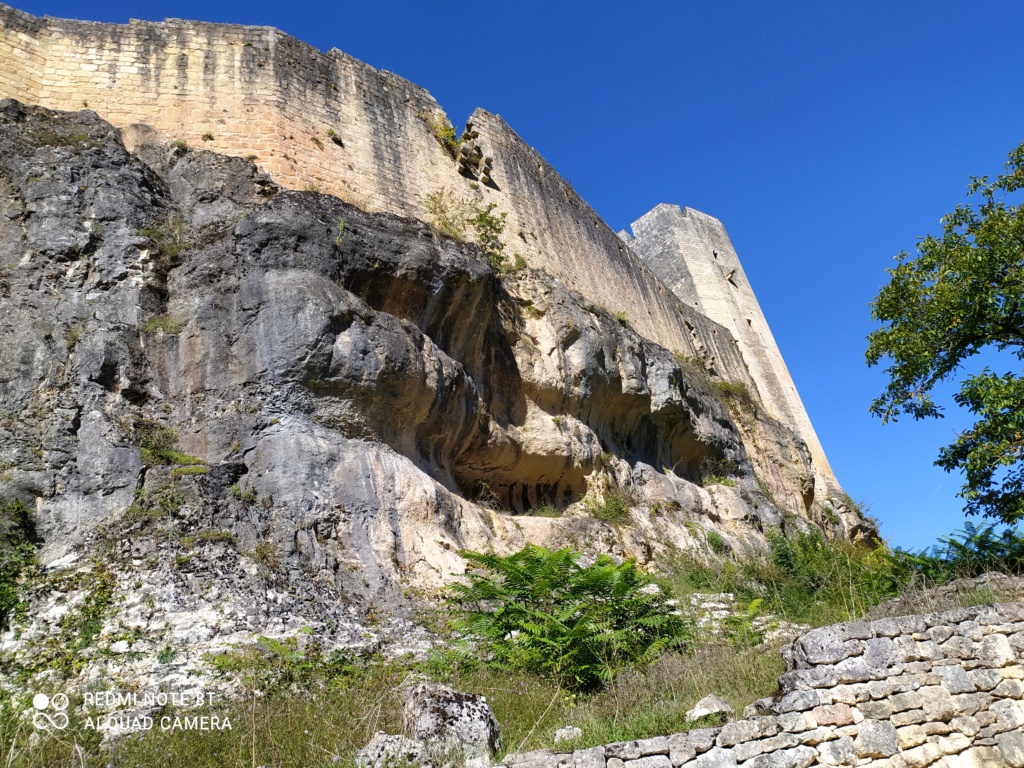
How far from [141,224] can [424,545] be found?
179 inches

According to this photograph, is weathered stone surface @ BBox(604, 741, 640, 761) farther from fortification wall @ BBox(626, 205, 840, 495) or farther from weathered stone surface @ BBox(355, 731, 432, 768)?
fortification wall @ BBox(626, 205, 840, 495)

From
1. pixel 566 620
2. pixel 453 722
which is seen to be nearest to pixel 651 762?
pixel 453 722

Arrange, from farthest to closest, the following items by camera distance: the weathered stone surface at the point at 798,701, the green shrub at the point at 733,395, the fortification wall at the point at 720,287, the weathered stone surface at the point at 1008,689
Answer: the fortification wall at the point at 720,287, the green shrub at the point at 733,395, the weathered stone surface at the point at 1008,689, the weathered stone surface at the point at 798,701

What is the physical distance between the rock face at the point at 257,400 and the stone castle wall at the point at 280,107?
1.13 metres

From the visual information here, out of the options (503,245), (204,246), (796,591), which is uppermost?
(503,245)

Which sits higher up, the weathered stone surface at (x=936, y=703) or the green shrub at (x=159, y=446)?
the green shrub at (x=159, y=446)

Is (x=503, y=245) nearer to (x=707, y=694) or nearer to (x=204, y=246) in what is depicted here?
(x=204, y=246)

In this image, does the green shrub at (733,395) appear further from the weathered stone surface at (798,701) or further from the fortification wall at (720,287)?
the weathered stone surface at (798,701)

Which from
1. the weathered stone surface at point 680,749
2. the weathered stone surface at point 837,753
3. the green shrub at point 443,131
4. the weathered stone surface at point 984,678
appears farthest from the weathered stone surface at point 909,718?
the green shrub at point 443,131

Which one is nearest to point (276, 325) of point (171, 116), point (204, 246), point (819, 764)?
point (204, 246)

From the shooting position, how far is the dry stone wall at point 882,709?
4145 mm

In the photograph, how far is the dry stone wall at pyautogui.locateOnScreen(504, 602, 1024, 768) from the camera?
414 cm

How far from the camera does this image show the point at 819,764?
4254mm

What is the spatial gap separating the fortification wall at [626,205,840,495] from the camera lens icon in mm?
20036
